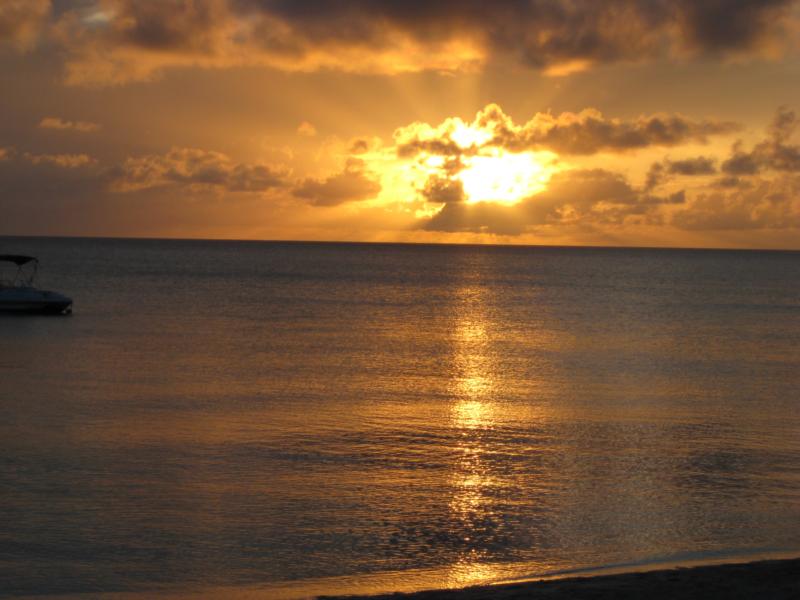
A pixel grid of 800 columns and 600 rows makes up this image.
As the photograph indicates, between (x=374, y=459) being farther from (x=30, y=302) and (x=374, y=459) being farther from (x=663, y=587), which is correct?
(x=30, y=302)

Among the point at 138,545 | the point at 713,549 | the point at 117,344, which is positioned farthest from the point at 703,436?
the point at 117,344

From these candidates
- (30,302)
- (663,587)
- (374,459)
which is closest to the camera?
(663,587)

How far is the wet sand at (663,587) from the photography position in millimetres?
11719

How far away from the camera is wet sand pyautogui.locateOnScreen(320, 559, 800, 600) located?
11.7 metres

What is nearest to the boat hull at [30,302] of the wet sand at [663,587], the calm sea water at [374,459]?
the calm sea water at [374,459]

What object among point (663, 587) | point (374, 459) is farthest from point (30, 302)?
point (663, 587)

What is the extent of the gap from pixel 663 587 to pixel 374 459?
9001 mm

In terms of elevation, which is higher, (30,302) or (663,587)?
(30,302)

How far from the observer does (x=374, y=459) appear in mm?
20203

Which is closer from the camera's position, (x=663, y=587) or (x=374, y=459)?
(x=663, y=587)

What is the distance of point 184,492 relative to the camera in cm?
1741

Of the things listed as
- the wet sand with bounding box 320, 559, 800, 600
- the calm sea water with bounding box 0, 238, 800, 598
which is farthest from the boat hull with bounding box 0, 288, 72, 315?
the wet sand with bounding box 320, 559, 800, 600

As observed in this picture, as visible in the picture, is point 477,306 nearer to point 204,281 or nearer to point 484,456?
point 204,281

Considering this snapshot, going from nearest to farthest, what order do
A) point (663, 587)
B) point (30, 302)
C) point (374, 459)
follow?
point (663, 587) → point (374, 459) → point (30, 302)
